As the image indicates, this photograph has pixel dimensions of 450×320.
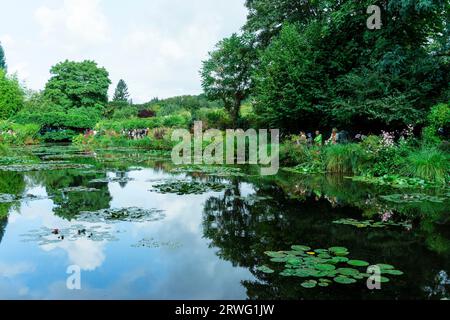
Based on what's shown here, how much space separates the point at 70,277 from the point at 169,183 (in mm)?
Answer: 7165

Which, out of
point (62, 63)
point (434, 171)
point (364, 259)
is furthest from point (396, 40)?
point (62, 63)

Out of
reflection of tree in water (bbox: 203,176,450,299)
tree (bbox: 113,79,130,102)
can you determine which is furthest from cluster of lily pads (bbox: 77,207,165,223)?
tree (bbox: 113,79,130,102)

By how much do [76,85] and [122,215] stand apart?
147 feet

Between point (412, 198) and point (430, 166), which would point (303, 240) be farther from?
point (430, 166)

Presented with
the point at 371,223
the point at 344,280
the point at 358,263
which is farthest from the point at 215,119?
the point at 344,280

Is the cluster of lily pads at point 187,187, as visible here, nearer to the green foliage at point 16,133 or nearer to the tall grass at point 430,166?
the tall grass at point 430,166

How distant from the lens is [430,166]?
10656 mm

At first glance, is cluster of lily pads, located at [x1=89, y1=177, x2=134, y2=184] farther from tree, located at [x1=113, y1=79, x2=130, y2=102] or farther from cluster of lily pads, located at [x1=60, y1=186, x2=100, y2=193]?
tree, located at [x1=113, y1=79, x2=130, y2=102]

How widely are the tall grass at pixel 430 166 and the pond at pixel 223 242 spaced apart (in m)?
1.42

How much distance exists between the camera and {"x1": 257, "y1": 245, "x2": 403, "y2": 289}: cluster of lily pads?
402 cm

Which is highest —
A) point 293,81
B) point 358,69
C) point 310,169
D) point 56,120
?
point 358,69

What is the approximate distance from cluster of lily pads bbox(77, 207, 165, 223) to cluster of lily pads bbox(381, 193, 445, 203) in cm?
472

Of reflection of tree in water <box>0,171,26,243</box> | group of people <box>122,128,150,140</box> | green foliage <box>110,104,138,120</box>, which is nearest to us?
reflection of tree in water <box>0,171,26,243</box>

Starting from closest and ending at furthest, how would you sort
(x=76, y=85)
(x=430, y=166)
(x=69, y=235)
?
(x=69, y=235) < (x=430, y=166) < (x=76, y=85)
